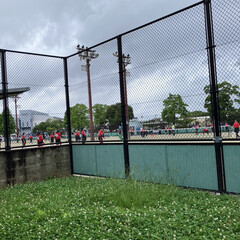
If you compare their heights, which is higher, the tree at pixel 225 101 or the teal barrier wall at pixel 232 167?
the tree at pixel 225 101

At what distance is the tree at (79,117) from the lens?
852 cm

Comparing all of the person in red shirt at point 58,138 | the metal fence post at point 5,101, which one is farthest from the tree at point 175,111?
the metal fence post at point 5,101

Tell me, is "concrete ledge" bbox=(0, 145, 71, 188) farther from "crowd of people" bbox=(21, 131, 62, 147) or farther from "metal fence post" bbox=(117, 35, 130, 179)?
"metal fence post" bbox=(117, 35, 130, 179)

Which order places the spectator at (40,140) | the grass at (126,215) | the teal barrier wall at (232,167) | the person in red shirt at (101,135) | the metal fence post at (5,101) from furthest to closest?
the spectator at (40,140) < the person in red shirt at (101,135) < the metal fence post at (5,101) < the teal barrier wall at (232,167) < the grass at (126,215)

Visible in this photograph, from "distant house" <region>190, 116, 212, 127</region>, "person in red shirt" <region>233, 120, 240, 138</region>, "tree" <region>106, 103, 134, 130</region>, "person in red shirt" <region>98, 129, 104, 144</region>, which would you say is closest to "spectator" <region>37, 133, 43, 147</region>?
"person in red shirt" <region>98, 129, 104, 144</region>

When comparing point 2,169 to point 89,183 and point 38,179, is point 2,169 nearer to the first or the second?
point 38,179

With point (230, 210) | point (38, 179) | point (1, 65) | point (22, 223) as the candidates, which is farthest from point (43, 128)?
point (230, 210)

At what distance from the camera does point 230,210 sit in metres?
3.84

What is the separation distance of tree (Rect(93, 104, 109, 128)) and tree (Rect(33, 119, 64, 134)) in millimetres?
1554

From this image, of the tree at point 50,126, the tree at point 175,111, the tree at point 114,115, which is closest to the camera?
the tree at point 175,111

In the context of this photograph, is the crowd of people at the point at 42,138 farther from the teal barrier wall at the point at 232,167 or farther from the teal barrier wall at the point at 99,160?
the teal barrier wall at the point at 232,167

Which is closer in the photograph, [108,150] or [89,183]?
[89,183]

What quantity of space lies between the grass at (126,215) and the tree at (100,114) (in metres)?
2.48

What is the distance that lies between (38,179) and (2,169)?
45.6 inches
